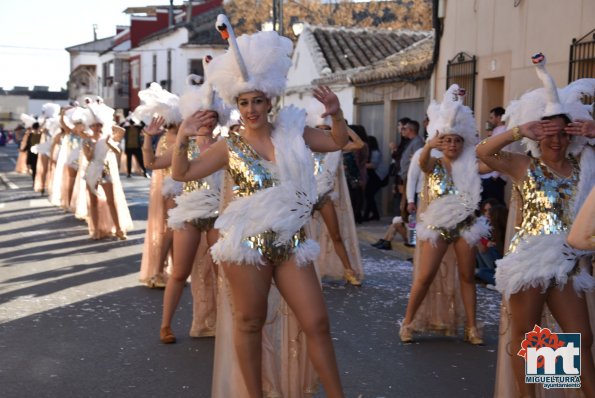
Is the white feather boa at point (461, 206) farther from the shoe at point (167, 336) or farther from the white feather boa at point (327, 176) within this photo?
the white feather boa at point (327, 176)

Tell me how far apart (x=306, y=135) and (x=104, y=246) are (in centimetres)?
845

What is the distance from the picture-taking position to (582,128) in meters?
4.85

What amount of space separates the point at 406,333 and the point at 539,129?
2745 mm

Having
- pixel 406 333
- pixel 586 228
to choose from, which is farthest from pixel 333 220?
pixel 586 228

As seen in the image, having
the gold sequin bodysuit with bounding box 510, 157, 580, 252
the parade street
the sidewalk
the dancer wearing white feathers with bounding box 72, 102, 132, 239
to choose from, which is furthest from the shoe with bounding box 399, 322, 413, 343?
the dancer wearing white feathers with bounding box 72, 102, 132, 239

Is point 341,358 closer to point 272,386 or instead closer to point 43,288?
point 272,386

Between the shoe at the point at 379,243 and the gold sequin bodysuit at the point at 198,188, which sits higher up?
the gold sequin bodysuit at the point at 198,188

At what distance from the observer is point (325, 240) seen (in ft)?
33.7

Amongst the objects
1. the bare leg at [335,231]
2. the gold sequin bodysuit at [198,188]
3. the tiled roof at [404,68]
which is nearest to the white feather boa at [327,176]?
the bare leg at [335,231]

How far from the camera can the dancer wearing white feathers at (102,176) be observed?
12.7 meters

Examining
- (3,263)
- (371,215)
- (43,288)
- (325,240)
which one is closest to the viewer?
(43,288)

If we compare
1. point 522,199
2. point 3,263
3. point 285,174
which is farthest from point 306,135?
point 3,263

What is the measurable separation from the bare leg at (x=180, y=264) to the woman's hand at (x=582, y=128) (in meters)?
3.20

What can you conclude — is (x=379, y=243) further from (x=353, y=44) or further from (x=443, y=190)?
(x=353, y=44)
